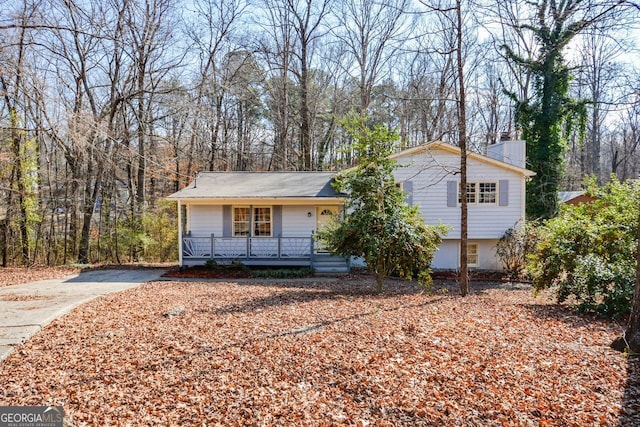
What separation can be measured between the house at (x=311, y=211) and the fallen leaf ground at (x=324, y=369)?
23.0 feet

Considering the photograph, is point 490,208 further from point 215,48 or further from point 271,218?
point 215,48

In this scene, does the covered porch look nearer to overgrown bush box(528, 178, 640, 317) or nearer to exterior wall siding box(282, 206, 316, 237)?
exterior wall siding box(282, 206, 316, 237)

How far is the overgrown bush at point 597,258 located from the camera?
761 centimetres

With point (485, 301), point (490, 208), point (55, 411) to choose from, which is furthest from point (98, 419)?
point (490, 208)

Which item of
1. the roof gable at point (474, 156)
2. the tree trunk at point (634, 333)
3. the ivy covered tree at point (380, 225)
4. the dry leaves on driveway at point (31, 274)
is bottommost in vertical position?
the dry leaves on driveway at point (31, 274)

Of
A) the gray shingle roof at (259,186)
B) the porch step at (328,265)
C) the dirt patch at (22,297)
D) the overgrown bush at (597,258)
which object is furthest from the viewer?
the gray shingle roof at (259,186)

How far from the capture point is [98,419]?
361 cm

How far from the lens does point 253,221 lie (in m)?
14.7

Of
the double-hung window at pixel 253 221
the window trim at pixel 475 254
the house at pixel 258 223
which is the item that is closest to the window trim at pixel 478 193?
the window trim at pixel 475 254

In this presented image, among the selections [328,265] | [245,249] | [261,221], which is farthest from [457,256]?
[245,249]

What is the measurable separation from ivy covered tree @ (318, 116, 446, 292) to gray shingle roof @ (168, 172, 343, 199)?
4424 millimetres

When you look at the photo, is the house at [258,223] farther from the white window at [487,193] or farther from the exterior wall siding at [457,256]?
the white window at [487,193]

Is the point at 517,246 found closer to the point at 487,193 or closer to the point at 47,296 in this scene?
the point at 487,193

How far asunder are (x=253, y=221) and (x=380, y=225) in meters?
6.75
